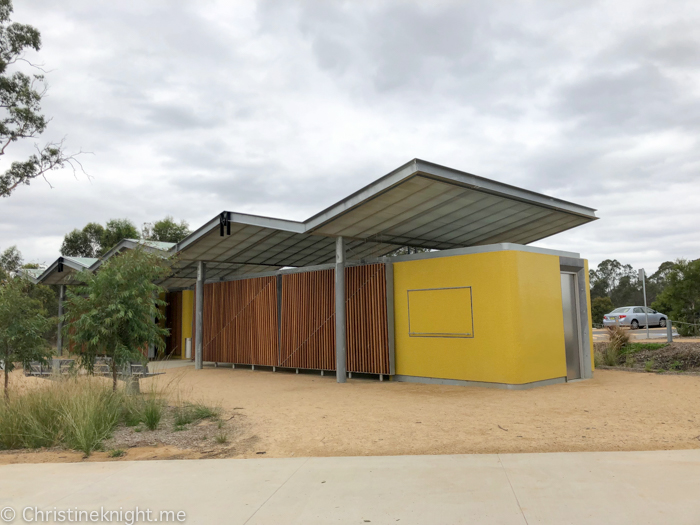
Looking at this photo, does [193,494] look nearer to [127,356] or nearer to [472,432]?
[472,432]

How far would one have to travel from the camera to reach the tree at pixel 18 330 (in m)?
8.59

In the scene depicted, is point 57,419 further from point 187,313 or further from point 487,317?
point 187,313

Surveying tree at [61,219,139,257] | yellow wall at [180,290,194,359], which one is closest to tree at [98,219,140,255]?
tree at [61,219,139,257]

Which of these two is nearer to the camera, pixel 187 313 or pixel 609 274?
pixel 187 313

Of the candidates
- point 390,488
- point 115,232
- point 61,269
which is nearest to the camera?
point 390,488

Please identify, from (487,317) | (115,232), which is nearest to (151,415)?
(487,317)

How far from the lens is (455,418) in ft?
23.8

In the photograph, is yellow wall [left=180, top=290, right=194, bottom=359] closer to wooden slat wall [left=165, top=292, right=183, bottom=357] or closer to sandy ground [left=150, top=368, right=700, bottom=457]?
wooden slat wall [left=165, top=292, right=183, bottom=357]

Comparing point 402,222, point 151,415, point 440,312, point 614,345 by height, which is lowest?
point 151,415

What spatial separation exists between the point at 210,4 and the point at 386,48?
3588mm

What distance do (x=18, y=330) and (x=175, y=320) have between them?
14709mm

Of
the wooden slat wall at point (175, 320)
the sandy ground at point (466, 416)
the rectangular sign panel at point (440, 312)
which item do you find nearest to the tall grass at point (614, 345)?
the sandy ground at point (466, 416)

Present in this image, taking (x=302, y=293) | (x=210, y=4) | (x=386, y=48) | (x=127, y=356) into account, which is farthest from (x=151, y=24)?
(x=302, y=293)

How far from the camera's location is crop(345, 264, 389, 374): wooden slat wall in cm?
1220
